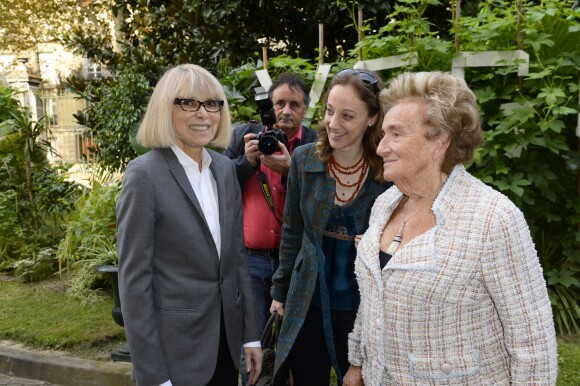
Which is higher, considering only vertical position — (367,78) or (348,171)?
(367,78)

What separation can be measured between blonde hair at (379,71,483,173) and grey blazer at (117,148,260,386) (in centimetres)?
87

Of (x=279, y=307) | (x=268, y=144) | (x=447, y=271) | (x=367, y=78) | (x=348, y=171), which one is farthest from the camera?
(x=268, y=144)

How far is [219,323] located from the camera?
232cm

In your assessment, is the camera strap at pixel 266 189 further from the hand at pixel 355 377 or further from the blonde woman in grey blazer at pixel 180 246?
the hand at pixel 355 377

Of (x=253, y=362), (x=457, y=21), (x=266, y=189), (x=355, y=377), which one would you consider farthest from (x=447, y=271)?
(x=457, y=21)

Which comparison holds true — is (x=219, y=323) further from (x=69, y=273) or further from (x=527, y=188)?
(x=69, y=273)

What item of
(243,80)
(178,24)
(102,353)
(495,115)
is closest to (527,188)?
(495,115)

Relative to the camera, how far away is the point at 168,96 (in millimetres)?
2254

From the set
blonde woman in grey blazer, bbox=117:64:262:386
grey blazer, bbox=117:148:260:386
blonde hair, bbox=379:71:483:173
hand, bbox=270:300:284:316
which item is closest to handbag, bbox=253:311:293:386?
hand, bbox=270:300:284:316

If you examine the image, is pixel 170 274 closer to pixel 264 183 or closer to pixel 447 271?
pixel 447 271

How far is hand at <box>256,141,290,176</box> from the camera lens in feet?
10.3

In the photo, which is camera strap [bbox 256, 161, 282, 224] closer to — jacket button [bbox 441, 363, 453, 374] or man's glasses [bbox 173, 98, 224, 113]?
man's glasses [bbox 173, 98, 224, 113]

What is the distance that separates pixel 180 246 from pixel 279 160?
110 centimetres

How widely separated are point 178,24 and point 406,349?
25.7 ft
